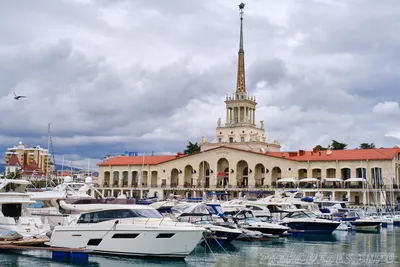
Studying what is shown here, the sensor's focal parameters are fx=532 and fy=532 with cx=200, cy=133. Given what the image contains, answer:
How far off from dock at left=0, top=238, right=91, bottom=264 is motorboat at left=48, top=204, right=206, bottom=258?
26.9 inches

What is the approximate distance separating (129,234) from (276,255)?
963 centimetres

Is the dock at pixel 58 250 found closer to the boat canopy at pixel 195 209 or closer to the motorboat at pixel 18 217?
the motorboat at pixel 18 217

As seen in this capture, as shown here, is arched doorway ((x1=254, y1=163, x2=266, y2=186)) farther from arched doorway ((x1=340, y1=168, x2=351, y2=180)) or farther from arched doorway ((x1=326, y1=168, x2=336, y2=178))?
arched doorway ((x1=340, y1=168, x2=351, y2=180))

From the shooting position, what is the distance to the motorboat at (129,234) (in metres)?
28.7

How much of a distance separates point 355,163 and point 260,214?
3323cm

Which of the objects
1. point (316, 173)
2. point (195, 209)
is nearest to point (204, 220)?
point (195, 209)

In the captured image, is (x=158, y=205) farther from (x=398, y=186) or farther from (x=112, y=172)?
(x=112, y=172)

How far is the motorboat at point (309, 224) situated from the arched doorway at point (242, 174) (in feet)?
138

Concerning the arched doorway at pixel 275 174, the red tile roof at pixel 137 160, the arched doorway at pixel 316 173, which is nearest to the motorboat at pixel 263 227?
the arched doorway at pixel 316 173

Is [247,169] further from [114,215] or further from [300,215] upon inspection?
[114,215]

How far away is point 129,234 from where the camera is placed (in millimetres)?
28906

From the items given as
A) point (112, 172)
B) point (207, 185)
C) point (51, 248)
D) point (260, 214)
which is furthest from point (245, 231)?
point (112, 172)

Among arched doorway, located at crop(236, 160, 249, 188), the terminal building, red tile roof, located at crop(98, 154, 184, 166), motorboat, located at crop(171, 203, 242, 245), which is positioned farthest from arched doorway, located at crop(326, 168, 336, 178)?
motorboat, located at crop(171, 203, 242, 245)

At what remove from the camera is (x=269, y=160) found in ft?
286
